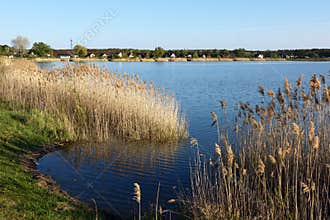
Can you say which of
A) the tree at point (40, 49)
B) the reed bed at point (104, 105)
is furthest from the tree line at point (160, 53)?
the reed bed at point (104, 105)

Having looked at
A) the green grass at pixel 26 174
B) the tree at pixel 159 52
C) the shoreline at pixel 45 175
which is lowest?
the shoreline at pixel 45 175

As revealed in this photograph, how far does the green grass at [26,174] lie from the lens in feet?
16.4

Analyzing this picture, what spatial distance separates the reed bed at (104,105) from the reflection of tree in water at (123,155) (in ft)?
1.82

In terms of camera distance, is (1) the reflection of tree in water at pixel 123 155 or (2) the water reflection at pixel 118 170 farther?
(1) the reflection of tree in water at pixel 123 155

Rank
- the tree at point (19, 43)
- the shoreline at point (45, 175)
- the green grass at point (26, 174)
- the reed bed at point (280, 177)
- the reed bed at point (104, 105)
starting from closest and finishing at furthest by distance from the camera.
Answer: the reed bed at point (280, 177) < the green grass at point (26, 174) < the shoreline at point (45, 175) < the reed bed at point (104, 105) < the tree at point (19, 43)

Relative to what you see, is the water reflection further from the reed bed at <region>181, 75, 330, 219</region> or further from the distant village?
the distant village

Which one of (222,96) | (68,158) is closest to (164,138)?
(68,158)

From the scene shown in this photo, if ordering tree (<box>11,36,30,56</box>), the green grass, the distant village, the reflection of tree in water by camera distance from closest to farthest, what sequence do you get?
the green grass, the reflection of tree in water, tree (<box>11,36,30,56</box>), the distant village

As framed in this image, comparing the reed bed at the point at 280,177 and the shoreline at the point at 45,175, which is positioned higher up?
the reed bed at the point at 280,177

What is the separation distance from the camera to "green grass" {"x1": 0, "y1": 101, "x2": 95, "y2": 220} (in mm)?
5014

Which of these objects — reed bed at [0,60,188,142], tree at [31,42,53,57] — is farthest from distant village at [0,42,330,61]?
reed bed at [0,60,188,142]

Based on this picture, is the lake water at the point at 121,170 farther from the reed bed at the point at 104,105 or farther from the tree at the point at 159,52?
the tree at the point at 159,52

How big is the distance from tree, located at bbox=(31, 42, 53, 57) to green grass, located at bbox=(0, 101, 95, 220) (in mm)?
A: 79642

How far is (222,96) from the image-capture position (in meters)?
21.0
